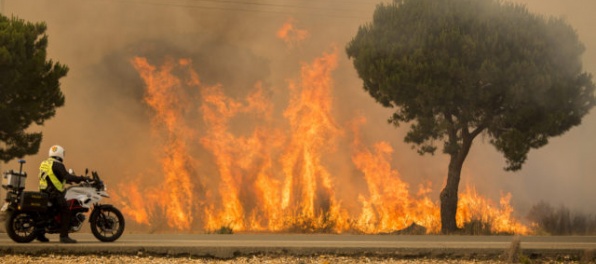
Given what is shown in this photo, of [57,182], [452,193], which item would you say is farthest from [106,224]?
[452,193]

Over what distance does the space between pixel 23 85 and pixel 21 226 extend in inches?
564

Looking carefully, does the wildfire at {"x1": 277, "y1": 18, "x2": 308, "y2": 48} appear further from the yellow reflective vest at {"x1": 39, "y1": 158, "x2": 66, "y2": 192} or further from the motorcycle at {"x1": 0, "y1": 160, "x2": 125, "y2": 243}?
the yellow reflective vest at {"x1": 39, "y1": 158, "x2": 66, "y2": 192}

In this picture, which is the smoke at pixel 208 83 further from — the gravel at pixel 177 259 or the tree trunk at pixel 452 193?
the gravel at pixel 177 259

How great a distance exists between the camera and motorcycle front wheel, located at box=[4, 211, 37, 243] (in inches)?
660

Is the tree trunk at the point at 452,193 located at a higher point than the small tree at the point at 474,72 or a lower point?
lower

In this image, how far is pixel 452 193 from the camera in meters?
29.5

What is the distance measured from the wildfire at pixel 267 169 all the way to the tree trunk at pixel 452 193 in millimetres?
681

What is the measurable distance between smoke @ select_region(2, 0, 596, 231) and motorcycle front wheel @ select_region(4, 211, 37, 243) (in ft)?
71.5

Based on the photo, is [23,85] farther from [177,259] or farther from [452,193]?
[177,259]

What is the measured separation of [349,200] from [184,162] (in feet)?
24.5

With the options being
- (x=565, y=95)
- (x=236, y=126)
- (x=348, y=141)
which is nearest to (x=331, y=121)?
(x=348, y=141)

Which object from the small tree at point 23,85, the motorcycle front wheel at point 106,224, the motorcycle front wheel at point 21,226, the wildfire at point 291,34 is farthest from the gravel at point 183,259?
the wildfire at point 291,34

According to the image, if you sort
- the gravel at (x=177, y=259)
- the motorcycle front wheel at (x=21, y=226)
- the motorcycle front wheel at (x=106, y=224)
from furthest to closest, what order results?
1. the motorcycle front wheel at (x=106, y=224)
2. the motorcycle front wheel at (x=21, y=226)
3. the gravel at (x=177, y=259)

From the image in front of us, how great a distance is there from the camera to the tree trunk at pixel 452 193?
95.6 ft
